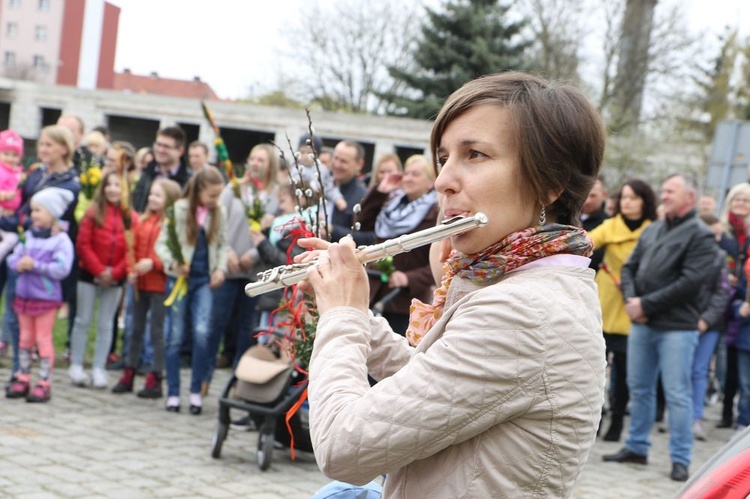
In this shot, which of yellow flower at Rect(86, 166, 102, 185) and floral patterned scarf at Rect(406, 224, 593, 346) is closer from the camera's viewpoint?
floral patterned scarf at Rect(406, 224, 593, 346)

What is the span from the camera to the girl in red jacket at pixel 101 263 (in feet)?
27.9

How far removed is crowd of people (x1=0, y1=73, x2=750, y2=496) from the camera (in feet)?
6.30

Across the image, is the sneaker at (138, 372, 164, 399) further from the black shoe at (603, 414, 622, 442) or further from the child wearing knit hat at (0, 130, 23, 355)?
the black shoe at (603, 414, 622, 442)

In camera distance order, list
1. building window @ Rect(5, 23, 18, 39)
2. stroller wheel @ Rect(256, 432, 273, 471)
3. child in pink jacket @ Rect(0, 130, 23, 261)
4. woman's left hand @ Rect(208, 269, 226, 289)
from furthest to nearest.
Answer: building window @ Rect(5, 23, 18, 39)
child in pink jacket @ Rect(0, 130, 23, 261)
woman's left hand @ Rect(208, 269, 226, 289)
stroller wheel @ Rect(256, 432, 273, 471)

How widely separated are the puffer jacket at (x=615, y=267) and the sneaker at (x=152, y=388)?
393cm

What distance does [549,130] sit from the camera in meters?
2.06

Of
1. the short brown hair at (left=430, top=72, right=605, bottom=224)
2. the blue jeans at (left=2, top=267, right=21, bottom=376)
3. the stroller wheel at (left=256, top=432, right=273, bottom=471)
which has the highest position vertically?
the short brown hair at (left=430, top=72, right=605, bottom=224)

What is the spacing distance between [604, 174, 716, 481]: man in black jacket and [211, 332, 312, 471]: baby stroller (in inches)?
111

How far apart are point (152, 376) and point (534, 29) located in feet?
99.5

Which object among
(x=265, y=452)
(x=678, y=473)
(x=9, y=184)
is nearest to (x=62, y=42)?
(x=9, y=184)

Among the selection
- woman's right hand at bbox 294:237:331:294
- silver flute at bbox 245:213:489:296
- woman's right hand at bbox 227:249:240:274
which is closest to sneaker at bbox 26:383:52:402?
woman's right hand at bbox 227:249:240:274

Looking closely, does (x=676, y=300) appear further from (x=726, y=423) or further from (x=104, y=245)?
(x=104, y=245)

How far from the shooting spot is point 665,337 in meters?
7.48

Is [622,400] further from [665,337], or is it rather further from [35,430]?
[35,430]
